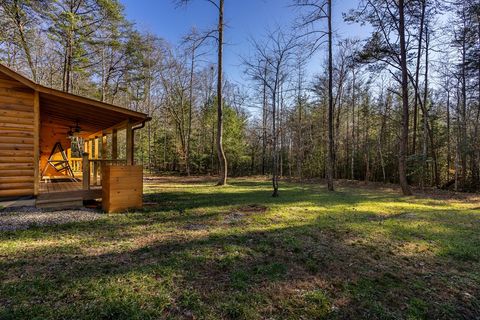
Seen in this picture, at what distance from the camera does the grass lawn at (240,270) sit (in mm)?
2244

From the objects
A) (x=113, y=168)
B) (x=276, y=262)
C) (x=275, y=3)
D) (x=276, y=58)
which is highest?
(x=275, y=3)

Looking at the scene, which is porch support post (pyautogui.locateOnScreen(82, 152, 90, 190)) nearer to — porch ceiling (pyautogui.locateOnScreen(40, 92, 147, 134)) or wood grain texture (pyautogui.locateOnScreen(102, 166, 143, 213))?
wood grain texture (pyautogui.locateOnScreen(102, 166, 143, 213))

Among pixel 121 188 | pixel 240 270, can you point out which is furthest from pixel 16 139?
pixel 240 270

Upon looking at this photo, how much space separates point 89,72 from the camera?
14.8 meters

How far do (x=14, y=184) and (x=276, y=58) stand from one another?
27.6 feet

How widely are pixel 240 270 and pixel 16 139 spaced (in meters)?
5.92

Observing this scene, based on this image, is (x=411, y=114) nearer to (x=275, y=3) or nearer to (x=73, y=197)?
(x=275, y=3)

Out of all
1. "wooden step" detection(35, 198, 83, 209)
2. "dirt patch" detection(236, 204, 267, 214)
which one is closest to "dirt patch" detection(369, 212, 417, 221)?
"dirt patch" detection(236, 204, 267, 214)

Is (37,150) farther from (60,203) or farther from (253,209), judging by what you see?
(253,209)

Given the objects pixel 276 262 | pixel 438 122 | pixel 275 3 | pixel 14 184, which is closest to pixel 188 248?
pixel 276 262

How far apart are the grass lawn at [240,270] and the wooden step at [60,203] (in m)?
1.55

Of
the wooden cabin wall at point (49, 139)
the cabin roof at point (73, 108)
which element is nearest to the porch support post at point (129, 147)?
the cabin roof at point (73, 108)

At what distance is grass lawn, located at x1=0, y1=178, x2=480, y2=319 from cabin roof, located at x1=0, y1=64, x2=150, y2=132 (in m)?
2.64

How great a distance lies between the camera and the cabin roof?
5.39m
